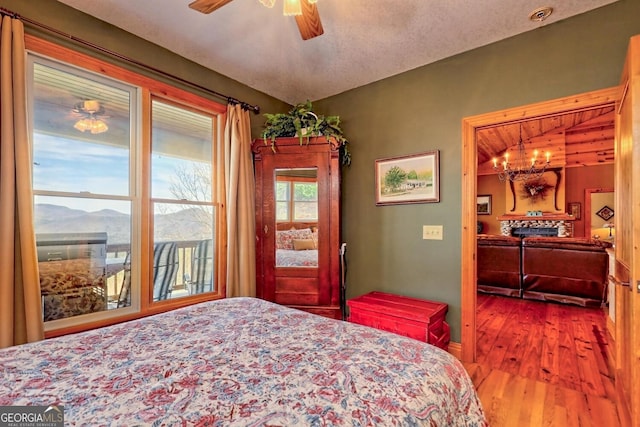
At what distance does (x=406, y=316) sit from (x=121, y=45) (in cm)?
305

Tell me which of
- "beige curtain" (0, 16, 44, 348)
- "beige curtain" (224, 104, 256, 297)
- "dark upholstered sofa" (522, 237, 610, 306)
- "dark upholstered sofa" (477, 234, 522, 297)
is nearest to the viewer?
"beige curtain" (0, 16, 44, 348)

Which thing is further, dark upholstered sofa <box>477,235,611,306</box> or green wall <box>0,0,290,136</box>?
dark upholstered sofa <box>477,235,611,306</box>

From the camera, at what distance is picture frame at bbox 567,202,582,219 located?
7029 millimetres

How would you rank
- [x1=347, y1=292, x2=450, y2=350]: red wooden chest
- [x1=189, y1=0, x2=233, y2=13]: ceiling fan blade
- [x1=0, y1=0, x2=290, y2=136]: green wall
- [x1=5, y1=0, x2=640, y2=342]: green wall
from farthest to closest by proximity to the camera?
[x1=347, y1=292, x2=450, y2=350]: red wooden chest < [x1=5, y1=0, x2=640, y2=342]: green wall < [x1=0, y1=0, x2=290, y2=136]: green wall < [x1=189, y1=0, x2=233, y2=13]: ceiling fan blade

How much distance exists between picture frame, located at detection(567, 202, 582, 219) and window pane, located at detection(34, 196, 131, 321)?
8.78 meters

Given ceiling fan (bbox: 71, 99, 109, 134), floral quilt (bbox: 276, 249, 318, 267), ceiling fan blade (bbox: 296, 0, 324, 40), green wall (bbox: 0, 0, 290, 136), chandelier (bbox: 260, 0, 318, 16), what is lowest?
floral quilt (bbox: 276, 249, 318, 267)

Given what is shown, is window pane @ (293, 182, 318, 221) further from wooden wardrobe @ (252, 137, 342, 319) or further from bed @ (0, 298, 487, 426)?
bed @ (0, 298, 487, 426)

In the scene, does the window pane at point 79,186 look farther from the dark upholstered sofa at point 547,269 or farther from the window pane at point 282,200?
the dark upholstered sofa at point 547,269

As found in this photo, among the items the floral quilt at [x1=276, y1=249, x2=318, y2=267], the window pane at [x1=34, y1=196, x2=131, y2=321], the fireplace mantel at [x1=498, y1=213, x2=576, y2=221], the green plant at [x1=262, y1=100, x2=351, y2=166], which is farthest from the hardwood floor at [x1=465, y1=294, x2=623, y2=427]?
the fireplace mantel at [x1=498, y1=213, x2=576, y2=221]

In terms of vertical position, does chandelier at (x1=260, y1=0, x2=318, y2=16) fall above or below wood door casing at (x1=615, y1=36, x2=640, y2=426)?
above

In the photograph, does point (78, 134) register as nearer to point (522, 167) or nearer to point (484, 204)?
point (522, 167)

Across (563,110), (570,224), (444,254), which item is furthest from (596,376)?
(570,224)

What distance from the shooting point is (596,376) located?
2326mm

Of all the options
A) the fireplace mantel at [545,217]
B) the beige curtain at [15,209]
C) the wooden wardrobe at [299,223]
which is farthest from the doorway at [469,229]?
the fireplace mantel at [545,217]
